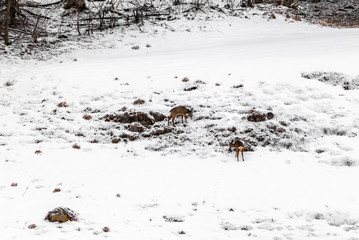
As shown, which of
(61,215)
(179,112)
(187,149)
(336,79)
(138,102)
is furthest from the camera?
(336,79)

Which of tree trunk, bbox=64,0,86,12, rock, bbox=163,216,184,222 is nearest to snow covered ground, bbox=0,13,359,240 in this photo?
rock, bbox=163,216,184,222

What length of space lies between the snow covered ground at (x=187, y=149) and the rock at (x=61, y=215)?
124 mm

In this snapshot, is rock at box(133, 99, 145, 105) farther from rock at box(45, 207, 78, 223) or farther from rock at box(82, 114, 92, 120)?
rock at box(45, 207, 78, 223)

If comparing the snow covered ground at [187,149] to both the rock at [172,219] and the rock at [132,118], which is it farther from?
the rock at [132,118]

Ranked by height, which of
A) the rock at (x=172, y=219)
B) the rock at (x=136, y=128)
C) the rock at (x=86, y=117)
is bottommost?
the rock at (x=172, y=219)

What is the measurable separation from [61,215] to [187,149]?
3597mm

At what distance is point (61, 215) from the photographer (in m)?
4.72

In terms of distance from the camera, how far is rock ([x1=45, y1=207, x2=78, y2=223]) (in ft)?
15.4

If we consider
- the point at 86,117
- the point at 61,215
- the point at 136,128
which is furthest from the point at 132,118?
the point at 61,215

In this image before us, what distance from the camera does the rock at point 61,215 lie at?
4707mm

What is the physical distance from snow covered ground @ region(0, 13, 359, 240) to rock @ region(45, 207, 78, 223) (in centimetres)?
12

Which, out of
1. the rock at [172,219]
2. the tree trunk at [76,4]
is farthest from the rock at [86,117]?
the tree trunk at [76,4]

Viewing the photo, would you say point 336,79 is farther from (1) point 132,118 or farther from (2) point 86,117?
(2) point 86,117

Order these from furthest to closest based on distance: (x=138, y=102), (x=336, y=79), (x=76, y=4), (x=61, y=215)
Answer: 1. (x=76, y=4)
2. (x=336, y=79)
3. (x=138, y=102)
4. (x=61, y=215)
